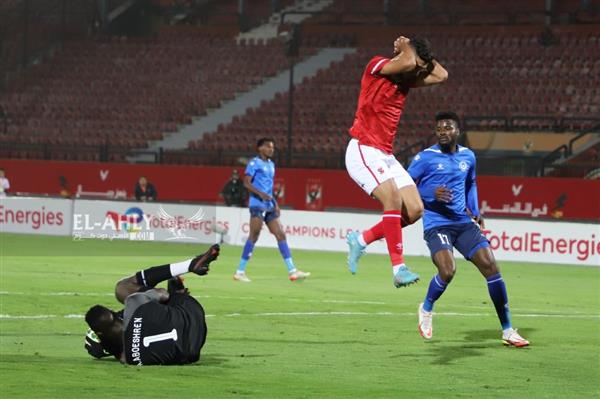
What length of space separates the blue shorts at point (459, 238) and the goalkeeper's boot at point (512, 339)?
0.92 meters

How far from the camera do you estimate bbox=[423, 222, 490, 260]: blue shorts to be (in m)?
14.4

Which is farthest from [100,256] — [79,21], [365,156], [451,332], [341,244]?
[79,21]

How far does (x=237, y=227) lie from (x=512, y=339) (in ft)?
69.0

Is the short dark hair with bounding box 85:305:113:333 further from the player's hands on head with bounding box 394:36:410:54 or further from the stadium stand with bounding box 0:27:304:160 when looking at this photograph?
the stadium stand with bounding box 0:27:304:160

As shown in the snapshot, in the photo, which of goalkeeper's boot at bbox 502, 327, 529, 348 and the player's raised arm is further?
goalkeeper's boot at bbox 502, 327, 529, 348

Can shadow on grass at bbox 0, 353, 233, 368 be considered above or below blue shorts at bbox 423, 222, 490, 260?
below

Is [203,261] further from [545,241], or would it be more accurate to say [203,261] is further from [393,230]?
[545,241]

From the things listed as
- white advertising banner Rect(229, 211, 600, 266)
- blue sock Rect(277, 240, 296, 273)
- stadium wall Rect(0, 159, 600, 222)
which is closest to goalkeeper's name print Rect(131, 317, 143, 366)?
blue sock Rect(277, 240, 296, 273)

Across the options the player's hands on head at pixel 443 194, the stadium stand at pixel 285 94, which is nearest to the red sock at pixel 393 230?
the player's hands on head at pixel 443 194

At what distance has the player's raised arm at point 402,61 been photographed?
41.1 ft

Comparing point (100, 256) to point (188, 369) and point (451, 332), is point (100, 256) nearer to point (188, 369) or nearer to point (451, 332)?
point (451, 332)

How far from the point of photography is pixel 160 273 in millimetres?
12172

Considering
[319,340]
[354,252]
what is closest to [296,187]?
[319,340]

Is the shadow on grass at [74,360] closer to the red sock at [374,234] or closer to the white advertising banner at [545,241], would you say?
the red sock at [374,234]
